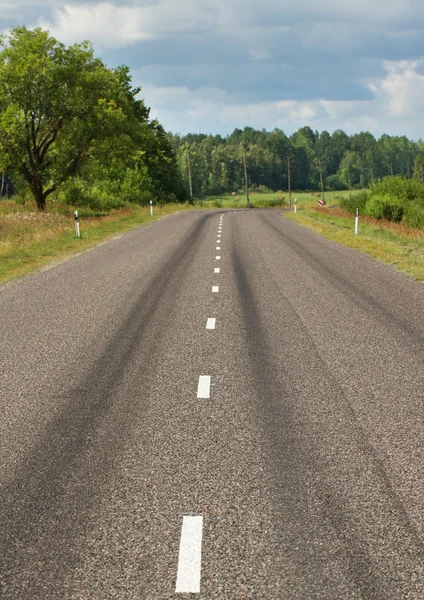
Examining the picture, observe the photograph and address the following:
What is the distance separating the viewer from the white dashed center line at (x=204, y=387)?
237 inches

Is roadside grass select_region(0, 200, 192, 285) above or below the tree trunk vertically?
below

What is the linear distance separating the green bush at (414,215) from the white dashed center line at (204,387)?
74.3 feet

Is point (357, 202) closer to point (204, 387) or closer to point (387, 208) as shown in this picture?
point (387, 208)

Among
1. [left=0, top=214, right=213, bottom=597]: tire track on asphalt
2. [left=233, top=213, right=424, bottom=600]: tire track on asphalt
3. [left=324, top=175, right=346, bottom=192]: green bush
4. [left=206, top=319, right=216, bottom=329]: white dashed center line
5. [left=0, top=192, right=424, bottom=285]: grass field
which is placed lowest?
[left=233, top=213, right=424, bottom=600]: tire track on asphalt

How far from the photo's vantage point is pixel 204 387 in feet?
20.5

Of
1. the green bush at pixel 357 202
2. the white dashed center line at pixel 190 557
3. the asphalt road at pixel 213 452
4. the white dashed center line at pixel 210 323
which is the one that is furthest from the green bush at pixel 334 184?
the white dashed center line at pixel 190 557

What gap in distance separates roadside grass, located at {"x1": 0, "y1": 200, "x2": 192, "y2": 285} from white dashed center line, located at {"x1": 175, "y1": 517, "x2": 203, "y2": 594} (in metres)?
11.7

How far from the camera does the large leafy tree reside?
3388cm

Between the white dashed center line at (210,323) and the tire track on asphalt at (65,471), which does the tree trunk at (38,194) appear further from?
the tire track on asphalt at (65,471)

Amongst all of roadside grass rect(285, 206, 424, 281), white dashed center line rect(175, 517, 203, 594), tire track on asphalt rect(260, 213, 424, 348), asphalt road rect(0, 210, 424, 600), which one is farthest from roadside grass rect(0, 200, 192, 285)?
white dashed center line rect(175, 517, 203, 594)

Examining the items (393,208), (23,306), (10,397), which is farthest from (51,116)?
(10,397)

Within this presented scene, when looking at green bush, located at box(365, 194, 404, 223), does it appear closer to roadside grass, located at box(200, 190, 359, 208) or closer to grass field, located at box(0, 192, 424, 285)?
grass field, located at box(0, 192, 424, 285)

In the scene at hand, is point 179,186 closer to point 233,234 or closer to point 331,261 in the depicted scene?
point 233,234

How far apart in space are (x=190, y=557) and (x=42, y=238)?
2081 centimetres
